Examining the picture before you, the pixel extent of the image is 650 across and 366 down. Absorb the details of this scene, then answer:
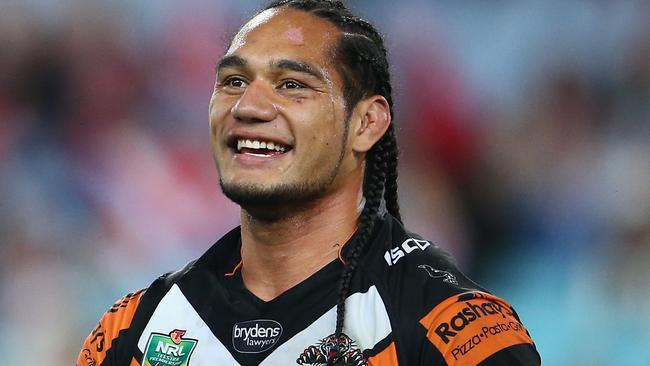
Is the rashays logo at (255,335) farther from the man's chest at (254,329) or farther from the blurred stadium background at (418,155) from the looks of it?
the blurred stadium background at (418,155)

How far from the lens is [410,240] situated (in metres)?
2.59

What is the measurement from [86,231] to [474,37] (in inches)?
78.4

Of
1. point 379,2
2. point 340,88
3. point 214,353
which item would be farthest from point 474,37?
point 214,353

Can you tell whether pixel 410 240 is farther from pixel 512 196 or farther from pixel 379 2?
pixel 379 2

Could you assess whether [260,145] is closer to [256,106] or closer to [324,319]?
[256,106]

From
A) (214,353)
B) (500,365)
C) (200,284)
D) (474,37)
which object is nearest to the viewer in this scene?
(500,365)

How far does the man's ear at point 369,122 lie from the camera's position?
2.63 metres

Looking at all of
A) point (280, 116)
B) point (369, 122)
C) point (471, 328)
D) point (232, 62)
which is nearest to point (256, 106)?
point (280, 116)

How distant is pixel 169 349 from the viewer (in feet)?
8.45

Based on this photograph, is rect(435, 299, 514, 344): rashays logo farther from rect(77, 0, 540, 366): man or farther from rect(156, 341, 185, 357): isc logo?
rect(156, 341, 185, 357): isc logo

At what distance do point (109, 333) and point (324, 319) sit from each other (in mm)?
612

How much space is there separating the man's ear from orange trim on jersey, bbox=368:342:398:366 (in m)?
0.57

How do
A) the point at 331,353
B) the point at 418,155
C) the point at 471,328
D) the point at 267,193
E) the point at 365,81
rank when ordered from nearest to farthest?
the point at 471,328 → the point at 331,353 → the point at 267,193 → the point at 365,81 → the point at 418,155

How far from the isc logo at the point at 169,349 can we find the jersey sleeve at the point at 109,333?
5.4 inches
